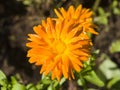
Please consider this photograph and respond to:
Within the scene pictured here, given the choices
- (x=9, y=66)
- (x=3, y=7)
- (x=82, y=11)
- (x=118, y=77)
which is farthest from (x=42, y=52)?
(x=3, y=7)

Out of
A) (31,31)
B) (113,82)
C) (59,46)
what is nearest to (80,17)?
(59,46)

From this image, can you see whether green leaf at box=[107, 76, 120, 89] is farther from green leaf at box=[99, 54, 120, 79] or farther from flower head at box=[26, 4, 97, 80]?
flower head at box=[26, 4, 97, 80]

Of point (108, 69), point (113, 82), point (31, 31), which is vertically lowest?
point (113, 82)

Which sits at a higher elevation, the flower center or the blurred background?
the blurred background

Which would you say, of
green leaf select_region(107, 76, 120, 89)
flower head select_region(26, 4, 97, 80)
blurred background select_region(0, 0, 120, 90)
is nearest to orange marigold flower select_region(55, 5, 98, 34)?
flower head select_region(26, 4, 97, 80)

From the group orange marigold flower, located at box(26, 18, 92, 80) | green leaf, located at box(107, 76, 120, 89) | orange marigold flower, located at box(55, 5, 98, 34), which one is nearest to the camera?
orange marigold flower, located at box(26, 18, 92, 80)

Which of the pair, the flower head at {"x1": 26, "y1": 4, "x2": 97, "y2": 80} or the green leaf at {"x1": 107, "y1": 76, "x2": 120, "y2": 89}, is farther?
the green leaf at {"x1": 107, "y1": 76, "x2": 120, "y2": 89}

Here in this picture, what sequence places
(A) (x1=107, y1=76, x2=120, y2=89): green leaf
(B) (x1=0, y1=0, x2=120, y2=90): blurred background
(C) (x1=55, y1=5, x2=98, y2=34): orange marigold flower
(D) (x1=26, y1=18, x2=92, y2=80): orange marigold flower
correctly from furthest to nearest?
(B) (x1=0, y1=0, x2=120, y2=90): blurred background < (A) (x1=107, y1=76, x2=120, y2=89): green leaf < (C) (x1=55, y1=5, x2=98, y2=34): orange marigold flower < (D) (x1=26, y1=18, x2=92, y2=80): orange marigold flower

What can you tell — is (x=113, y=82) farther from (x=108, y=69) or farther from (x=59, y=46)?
(x=59, y=46)
